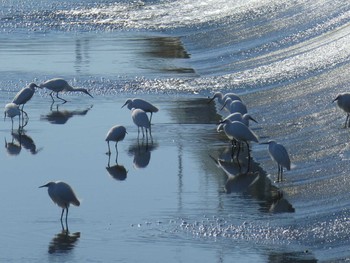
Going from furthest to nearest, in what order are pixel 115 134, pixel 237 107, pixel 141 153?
pixel 237 107 < pixel 141 153 < pixel 115 134

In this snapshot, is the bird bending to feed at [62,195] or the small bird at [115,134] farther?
the small bird at [115,134]

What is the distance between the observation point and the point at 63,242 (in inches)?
518

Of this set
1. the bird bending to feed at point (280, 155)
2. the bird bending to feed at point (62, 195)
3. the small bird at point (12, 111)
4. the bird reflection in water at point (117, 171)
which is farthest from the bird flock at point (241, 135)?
the small bird at point (12, 111)

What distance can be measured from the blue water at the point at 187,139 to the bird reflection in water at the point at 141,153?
0.03 m

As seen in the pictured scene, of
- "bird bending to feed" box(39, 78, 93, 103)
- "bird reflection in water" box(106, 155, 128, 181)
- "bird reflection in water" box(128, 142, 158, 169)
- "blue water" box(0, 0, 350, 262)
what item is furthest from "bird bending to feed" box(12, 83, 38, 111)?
"bird reflection in water" box(106, 155, 128, 181)

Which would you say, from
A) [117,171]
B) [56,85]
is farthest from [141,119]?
[56,85]

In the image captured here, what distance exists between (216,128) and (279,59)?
7.49 meters

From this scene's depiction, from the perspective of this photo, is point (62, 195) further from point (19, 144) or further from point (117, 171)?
point (19, 144)

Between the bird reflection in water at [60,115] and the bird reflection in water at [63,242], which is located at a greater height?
the bird reflection in water at [60,115]

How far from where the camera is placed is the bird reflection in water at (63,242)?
12.9 metres

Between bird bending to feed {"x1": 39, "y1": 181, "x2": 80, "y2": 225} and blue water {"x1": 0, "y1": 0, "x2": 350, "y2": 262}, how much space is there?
25 centimetres

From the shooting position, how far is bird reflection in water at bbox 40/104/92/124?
2098 centimetres

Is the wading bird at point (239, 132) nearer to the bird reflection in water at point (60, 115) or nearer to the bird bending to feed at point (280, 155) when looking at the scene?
the bird bending to feed at point (280, 155)

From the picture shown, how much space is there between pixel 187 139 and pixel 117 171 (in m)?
2.35
